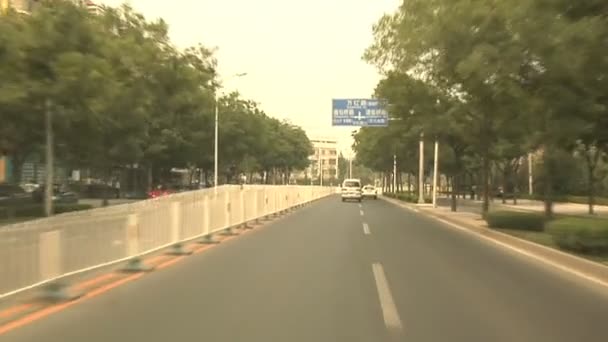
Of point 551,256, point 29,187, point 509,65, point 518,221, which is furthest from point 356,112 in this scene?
point 509,65

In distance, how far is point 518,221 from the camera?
24.0 m

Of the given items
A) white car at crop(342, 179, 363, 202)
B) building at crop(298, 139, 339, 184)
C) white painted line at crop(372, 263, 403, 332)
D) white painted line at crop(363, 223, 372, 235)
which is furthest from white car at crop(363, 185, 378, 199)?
building at crop(298, 139, 339, 184)

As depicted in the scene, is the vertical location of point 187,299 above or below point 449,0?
below

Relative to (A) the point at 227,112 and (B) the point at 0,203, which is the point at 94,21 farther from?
(A) the point at 227,112

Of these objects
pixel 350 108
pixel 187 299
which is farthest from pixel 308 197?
pixel 187 299

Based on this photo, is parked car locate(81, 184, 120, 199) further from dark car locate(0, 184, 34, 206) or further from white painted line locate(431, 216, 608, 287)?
white painted line locate(431, 216, 608, 287)

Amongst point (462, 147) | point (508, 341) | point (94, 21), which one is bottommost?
point (508, 341)

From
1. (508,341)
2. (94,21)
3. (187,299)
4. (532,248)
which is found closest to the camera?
(508,341)

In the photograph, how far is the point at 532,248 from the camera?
60.2ft

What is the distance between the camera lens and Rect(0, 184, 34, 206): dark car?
35331 mm

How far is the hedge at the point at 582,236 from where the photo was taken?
1534 centimetres

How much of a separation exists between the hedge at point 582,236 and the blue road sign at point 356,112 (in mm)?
33078

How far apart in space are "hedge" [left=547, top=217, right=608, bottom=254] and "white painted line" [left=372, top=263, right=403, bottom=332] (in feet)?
15.4

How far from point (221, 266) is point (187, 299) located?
3993 mm
